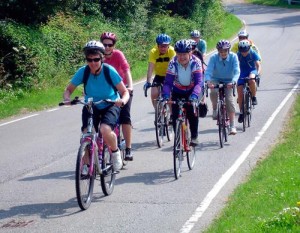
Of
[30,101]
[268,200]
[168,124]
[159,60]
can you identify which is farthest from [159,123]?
[30,101]

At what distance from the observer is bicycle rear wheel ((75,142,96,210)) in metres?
9.16

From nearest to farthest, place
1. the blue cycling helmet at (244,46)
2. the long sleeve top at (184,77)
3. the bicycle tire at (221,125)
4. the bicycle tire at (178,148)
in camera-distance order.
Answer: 1. the bicycle tire at (178,148)
2. the long sleeve top at (184,77)
3. the bicycle tire at (221,125)
4. the blue cycling helmet at (244,46)

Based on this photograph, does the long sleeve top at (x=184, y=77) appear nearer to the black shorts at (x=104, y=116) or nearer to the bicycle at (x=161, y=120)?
the black shorts at (x=104, y=116)

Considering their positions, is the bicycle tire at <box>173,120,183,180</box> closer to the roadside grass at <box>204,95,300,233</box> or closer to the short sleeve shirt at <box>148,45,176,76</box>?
the roadside grass at <box>204,95,300,233</box>

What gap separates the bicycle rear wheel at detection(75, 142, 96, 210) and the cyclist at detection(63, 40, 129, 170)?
51 cm

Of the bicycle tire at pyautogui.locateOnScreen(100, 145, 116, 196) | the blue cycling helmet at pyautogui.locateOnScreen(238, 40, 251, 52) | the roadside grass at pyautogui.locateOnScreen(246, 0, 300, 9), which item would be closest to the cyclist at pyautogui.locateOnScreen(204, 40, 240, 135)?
the blue cycling helmet at pyautogui.locateOnScreen(238, 40, 251, 52)

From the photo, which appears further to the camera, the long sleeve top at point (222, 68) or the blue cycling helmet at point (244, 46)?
the blue cycling helmet at point (244, 46)

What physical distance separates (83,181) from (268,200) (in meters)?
2.26

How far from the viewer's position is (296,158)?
1197cm

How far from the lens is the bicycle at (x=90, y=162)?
925 cm

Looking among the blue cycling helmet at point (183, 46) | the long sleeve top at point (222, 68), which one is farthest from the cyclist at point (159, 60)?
the blue cycling helmet at point (183, 46)

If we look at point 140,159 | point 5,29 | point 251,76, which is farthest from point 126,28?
point 140,159

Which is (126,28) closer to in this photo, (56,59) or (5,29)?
(56,59)

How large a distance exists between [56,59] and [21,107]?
490cm
